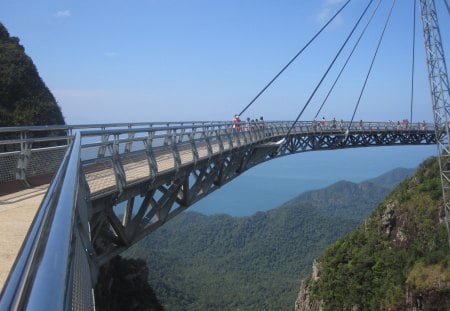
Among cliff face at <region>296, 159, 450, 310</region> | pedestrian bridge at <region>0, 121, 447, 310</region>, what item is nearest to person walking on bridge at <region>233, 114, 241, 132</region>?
pedestrian bridge at <region>0, 121, 447, 310</region>

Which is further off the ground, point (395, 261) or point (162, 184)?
point (162, 184)

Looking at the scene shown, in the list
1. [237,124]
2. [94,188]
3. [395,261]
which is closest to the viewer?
[94,188]

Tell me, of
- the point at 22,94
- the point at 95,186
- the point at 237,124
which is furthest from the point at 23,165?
the point at 22,94

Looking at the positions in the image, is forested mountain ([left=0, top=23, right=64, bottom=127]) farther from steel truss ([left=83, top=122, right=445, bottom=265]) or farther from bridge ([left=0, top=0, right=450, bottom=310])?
steel truss ([left=83, top=122, right=445, bottom=265])

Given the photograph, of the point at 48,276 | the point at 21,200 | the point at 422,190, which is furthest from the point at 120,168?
the point at 422,190

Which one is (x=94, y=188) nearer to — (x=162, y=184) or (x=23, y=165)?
(x=23, y=165)

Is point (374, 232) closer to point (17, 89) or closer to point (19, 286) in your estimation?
point (17, 89)

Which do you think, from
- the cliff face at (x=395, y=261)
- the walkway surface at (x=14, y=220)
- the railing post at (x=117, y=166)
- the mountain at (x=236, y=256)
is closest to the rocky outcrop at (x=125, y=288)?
the railing post at (x=117, y=166)
